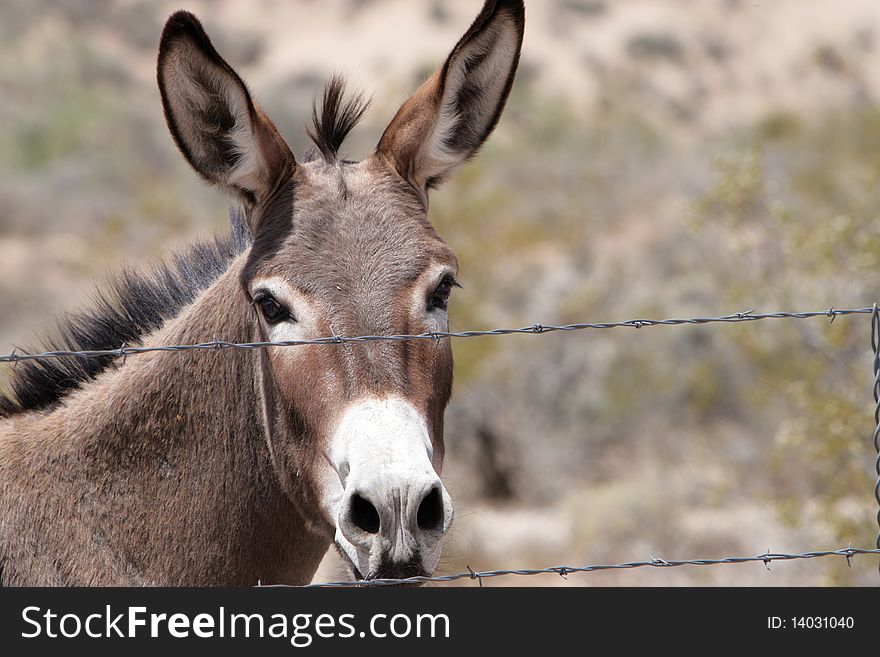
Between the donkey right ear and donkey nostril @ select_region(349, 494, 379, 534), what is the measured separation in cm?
142

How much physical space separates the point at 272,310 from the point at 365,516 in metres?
0.88

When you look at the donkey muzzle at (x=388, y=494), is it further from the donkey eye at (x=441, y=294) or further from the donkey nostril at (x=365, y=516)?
the donkey eye at (x=441, y=294)

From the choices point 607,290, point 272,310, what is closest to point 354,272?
point 272,310

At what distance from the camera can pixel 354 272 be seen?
Answer: 365cm

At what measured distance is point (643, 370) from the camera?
15.1 metres

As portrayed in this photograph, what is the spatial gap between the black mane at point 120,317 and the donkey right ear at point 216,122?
46 cm

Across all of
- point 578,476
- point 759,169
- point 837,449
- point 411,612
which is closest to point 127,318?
point 411,612

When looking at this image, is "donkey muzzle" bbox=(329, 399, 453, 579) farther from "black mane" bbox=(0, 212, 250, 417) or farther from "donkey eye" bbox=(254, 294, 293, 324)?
"black mane" bbox=(0, 212, 250, 417)

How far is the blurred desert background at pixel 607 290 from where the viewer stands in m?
9.39

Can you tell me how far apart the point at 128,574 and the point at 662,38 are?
52099mm

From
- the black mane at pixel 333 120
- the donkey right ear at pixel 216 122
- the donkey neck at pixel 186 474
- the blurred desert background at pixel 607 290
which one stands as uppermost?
the blurred desert background at pixel 607 290

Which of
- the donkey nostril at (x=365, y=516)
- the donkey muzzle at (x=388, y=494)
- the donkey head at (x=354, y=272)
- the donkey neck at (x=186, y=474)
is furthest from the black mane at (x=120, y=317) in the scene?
the donkey nostril at (x=365, y=516)

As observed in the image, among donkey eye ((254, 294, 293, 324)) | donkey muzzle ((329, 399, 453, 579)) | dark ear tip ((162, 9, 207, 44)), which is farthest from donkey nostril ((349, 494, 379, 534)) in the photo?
dark ear tip ((162, 9, 207, 44))

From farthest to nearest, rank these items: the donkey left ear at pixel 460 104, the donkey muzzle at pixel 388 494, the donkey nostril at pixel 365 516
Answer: the donkey left ear at pixel 460 104, the donkey nostril at pixel 365 516, the donkey muzzle at pixel 388 494
